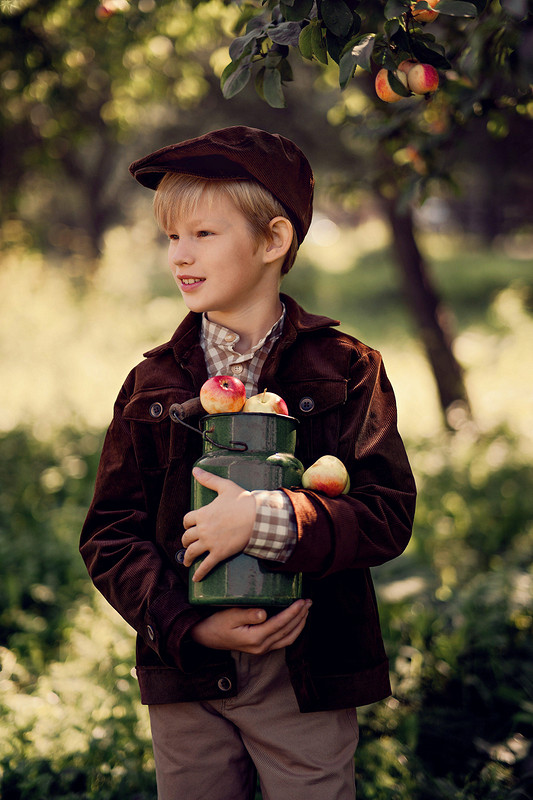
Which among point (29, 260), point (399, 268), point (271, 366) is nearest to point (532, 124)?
point (399, 268)

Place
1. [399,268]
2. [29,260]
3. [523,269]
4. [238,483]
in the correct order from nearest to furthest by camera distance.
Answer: [238,483], [399,268], [29,260], [523,269]

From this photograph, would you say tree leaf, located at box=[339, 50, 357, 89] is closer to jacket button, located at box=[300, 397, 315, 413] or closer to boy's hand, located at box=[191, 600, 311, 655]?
jacket button, located at box=[300, 397, 315, 413]

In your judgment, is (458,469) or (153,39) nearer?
(153,39)

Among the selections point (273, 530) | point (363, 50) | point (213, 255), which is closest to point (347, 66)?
point (363, 50)

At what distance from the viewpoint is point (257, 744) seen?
176 centimetres

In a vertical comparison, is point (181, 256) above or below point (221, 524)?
above

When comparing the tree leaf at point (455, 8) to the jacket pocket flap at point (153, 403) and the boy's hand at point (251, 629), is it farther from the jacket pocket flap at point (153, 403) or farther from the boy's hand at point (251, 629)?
the boy's hand at point (251, 629)

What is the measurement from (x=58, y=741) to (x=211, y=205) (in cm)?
206

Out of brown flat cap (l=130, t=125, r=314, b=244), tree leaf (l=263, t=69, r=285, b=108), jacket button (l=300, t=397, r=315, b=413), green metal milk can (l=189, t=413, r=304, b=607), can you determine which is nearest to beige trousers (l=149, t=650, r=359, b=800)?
green metal milk can (l=189, t=413, r=304, b=607)

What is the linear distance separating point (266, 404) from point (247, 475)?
0.17 metres

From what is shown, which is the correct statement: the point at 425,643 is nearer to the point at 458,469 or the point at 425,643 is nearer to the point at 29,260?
the point at 458,469

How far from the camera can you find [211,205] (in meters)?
1.76

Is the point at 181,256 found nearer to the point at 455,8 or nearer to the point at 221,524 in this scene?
the point at 221,524

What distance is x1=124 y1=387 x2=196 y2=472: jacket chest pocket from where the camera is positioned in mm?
1810
